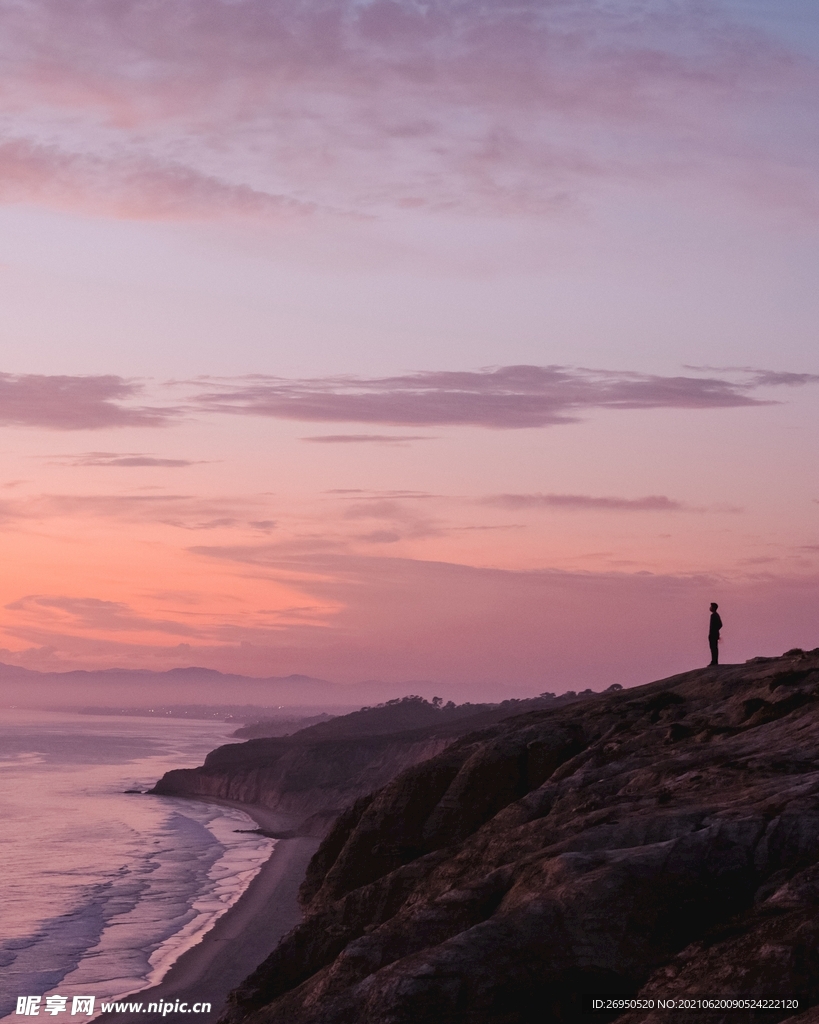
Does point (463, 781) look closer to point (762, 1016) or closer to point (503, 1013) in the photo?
point (503, 1013)

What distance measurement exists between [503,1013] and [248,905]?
43617 mm

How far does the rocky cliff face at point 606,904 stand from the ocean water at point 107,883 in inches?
820

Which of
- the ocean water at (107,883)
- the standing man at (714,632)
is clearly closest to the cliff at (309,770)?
the ocean water at (107,883)

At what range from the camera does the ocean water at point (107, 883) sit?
43.0 m

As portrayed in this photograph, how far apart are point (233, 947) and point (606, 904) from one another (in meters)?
33.3

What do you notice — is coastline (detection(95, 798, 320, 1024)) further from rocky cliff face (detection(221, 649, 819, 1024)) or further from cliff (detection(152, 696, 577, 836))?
cliff (detection(152, 696, 577, 836))

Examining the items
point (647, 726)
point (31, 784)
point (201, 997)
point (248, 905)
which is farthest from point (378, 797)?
point (31, 784)

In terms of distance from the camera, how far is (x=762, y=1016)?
44.7 ft

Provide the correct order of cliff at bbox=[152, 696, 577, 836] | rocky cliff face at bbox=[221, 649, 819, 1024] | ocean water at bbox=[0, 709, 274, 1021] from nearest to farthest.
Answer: rocky cliff face at bbox=[221, 649, 819, 1024] < ocean water at bbox=[0, 709, 274, 1021] < cliff at bbox=[152, 696, 577, 836]

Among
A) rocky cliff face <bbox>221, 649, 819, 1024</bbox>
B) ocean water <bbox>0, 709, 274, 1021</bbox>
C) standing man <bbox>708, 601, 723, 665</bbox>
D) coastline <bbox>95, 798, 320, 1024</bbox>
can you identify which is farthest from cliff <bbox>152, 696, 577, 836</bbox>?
rocky cliff face <bbox>221, 649, 819, 1024</bbox>

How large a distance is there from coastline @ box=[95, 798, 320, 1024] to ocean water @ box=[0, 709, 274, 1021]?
2.49 ft

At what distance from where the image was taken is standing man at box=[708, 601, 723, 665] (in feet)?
125

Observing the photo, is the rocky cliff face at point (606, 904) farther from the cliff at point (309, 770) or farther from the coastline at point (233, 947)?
→ the cliff at point (309, 770)

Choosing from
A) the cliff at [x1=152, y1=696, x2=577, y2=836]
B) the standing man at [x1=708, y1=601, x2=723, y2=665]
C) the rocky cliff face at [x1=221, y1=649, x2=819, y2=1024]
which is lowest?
the cliff at [x1=152, y1=696, x2=577, y2=836]
